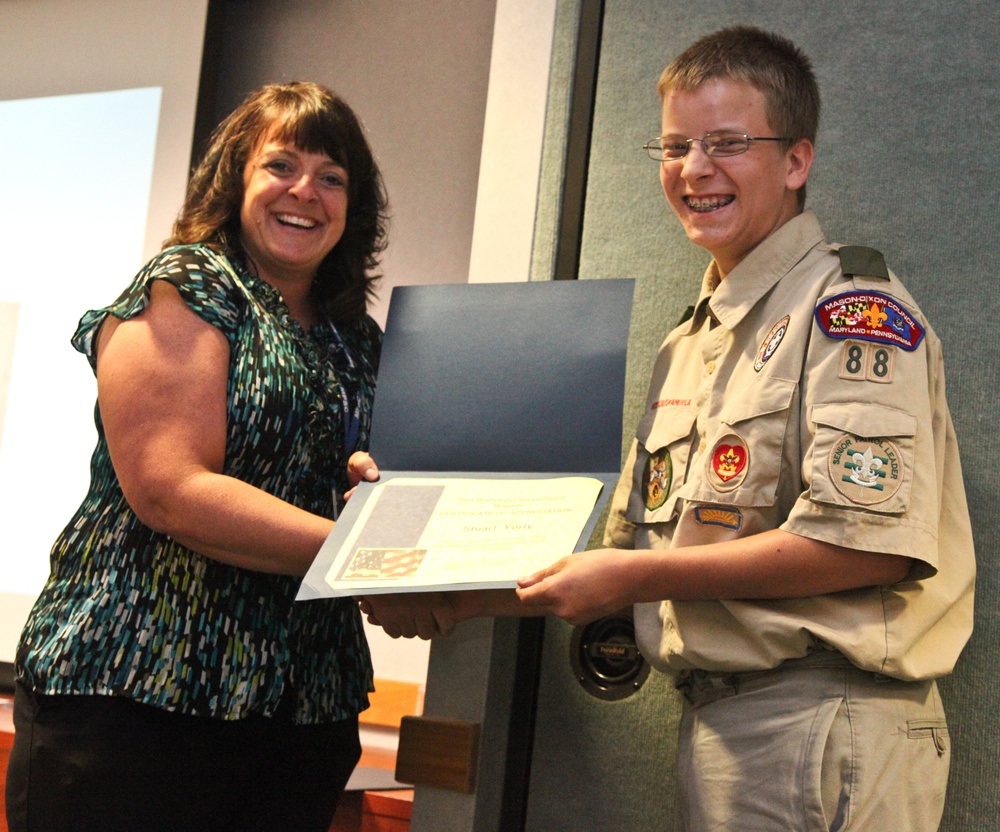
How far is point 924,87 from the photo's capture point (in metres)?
1.30

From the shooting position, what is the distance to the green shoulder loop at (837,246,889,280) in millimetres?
1045

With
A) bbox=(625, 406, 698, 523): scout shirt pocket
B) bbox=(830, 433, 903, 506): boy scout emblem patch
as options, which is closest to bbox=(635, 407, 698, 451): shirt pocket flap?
bbox=(625, 406, 698, 523): scout shirt pocket

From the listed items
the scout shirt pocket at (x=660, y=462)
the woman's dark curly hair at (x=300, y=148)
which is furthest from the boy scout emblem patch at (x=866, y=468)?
the woman's dark curly hair at (x=300, y=148)

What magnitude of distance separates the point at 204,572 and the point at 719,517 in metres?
0.56

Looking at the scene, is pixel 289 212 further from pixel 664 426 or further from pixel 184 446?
pixel 664 426

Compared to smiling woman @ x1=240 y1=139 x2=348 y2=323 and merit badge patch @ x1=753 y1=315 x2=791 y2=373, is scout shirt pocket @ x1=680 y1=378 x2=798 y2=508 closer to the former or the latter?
merit badge patch @ x1=753 y1=315 x2=791 y2=373

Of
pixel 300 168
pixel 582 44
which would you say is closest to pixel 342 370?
pixel 300 168

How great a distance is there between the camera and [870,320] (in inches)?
39.3

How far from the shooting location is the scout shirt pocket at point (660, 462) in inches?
44.8

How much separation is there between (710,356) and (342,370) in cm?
47

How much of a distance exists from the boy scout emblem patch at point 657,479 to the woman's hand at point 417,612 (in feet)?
0.84

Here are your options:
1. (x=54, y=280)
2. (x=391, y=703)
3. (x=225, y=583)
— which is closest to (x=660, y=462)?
(x=225, y=583)

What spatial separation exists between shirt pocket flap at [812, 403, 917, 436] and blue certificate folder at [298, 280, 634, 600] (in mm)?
234

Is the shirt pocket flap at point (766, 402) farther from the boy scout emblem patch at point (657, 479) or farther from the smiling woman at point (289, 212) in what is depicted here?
the smiling woman at point (289, 212)
